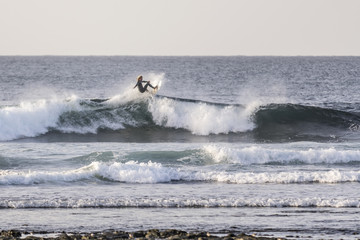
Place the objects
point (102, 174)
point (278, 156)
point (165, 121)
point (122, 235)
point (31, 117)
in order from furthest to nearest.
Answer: point (165, 121) → point (31, 117) → point (278, 156) → point (102, 174) → point (122, 235)

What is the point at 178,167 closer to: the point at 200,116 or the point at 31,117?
the point at 200,116

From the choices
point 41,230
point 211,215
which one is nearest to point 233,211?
point 211,215

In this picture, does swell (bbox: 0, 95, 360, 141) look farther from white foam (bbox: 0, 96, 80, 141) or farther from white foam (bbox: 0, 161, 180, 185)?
white foam (bbox: 0, 161, 180, 185)

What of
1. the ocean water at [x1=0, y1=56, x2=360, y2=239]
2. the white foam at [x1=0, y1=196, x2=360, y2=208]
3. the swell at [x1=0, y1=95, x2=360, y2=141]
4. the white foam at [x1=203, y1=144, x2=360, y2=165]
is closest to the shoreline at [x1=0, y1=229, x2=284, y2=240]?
the ocean water at [x1=0, y1=56, x2=360, y2=239]

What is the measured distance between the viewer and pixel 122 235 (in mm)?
12977

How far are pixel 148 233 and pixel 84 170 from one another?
826 centimetres

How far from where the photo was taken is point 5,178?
19594mm

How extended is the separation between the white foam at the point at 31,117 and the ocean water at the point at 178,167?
56 millimetres

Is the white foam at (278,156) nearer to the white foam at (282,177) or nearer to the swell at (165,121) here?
the white foam at (282,177)

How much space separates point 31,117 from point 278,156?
47.6 ft

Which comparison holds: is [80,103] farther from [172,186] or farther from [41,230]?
[41,230]

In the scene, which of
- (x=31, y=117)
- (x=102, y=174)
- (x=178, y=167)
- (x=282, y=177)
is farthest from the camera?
(x=31, y=117)

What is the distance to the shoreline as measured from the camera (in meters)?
12.6

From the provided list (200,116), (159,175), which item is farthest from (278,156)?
(200,116)
